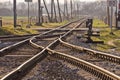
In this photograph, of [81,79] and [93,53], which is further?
[93,53]

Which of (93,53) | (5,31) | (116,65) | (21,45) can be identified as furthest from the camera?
(5,31)

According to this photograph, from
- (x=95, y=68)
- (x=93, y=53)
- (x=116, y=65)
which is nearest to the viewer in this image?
(x=95, y=68)

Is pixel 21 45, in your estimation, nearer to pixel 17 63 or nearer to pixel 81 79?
pixel 17 63

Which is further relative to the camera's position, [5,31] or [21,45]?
[5,31]

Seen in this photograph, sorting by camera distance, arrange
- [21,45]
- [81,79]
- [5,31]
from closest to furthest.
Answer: [81,79]
[21,45]
[5,31]

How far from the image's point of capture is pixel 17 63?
Answer: 12062 mm

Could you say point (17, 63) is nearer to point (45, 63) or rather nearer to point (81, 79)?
point (45, 63)

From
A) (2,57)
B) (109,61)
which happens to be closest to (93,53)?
(109,61)

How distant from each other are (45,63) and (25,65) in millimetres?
1465

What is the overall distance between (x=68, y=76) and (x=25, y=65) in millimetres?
1705

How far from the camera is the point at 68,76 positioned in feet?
31.2

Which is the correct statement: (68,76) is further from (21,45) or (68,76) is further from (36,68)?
(21,45)

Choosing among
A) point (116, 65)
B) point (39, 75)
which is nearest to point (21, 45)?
point (116, 65)

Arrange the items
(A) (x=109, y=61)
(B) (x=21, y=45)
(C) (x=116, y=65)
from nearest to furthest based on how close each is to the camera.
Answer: (C) (x=116, y=65) < (A) (x=109, y=61) < (B) (x=21, y=45)
